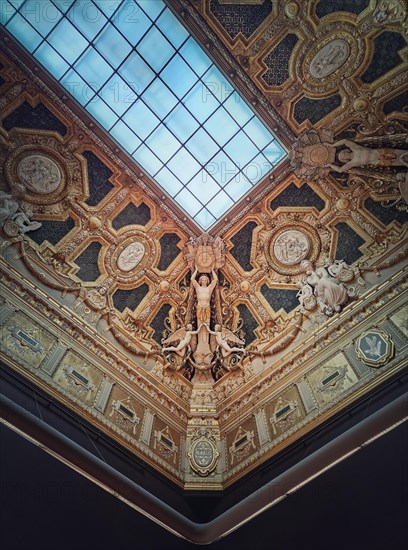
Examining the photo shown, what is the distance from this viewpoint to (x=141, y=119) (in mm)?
10516

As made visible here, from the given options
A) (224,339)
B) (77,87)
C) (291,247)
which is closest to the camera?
(77,87)

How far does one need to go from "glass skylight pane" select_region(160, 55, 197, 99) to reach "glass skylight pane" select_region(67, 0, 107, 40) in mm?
1615

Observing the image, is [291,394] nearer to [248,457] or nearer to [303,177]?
[248,457]

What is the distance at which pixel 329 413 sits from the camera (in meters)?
8.08

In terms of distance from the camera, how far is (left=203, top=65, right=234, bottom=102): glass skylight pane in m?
10.0

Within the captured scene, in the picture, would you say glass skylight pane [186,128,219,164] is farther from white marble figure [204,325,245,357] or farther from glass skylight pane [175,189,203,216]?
white marble figure [204,325,245,357]

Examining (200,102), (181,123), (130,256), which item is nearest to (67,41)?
(181,123)

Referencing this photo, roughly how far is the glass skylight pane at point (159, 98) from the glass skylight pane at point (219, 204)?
237 centimetres

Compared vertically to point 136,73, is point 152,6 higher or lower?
higher

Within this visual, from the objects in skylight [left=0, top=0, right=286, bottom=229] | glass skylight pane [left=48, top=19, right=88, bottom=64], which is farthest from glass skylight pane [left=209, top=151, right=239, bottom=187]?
glass skylight pane [left=48, top=19, right=88, bottom=64]

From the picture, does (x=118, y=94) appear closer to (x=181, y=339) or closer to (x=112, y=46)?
(x=112, y=46)

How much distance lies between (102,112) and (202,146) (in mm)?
2453

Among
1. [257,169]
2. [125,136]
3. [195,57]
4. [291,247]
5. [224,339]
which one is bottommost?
[224,339]

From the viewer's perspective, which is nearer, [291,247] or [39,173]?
[39,173]
